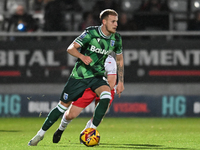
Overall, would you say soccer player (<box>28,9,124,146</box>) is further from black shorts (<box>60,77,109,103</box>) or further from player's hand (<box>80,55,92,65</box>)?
player's hand (<box>80,55,92,65</box>)

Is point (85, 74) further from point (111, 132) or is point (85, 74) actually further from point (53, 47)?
point (53, 47)

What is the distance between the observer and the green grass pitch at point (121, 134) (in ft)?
24.1

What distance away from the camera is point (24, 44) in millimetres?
14039

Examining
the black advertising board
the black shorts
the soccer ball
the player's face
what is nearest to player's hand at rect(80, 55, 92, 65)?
the black shorts

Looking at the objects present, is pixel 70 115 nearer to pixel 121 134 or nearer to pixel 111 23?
pixel 111 23

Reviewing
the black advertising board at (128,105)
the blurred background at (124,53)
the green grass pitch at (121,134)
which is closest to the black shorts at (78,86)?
the green grass pitch at (121,134)

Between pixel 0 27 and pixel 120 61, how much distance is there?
23.6 feet

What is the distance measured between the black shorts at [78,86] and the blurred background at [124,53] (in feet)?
21.8

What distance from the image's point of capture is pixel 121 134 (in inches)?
383

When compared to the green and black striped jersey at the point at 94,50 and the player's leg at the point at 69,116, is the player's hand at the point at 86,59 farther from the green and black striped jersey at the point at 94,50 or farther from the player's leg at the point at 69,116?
the player's leg at the point at 69,116

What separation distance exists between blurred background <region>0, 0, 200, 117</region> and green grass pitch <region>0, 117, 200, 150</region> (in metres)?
0.66

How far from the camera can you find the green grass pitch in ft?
24.1

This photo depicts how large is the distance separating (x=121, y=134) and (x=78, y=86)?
9.20 ft

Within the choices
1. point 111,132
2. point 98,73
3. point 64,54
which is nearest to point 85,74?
point 98,73
